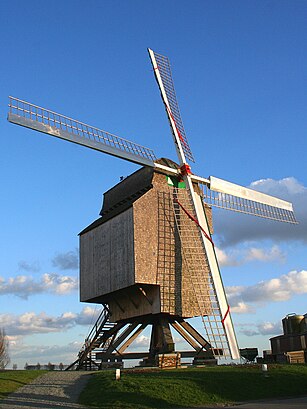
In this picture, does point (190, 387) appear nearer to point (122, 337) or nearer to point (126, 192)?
point (122, 337)

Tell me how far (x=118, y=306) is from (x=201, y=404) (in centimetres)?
1739

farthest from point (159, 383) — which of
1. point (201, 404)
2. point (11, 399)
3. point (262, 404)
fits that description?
point (11, 399)

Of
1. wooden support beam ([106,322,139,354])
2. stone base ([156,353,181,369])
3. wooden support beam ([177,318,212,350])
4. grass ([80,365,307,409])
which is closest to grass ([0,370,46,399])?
grass ([80,365,307,409])

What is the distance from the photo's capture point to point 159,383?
2198cm

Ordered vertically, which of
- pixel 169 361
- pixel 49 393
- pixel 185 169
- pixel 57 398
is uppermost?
pixel 185 169

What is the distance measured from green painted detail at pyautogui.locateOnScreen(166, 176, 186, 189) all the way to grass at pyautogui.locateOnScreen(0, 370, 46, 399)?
1436cm

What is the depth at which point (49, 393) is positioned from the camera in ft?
72.6

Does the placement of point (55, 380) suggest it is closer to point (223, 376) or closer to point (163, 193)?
point (223, 376)

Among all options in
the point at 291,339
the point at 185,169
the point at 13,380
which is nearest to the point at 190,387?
the point at 13,380

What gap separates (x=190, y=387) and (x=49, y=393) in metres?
5.87

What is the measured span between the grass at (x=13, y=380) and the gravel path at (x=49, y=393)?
1.17ft

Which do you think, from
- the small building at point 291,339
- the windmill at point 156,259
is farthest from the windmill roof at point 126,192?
the small building at point 291,339

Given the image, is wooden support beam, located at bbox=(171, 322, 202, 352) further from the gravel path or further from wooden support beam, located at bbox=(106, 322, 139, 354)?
the gravel path

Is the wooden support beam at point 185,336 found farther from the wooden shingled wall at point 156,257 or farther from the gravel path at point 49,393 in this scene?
the gravel path at point 49,393
